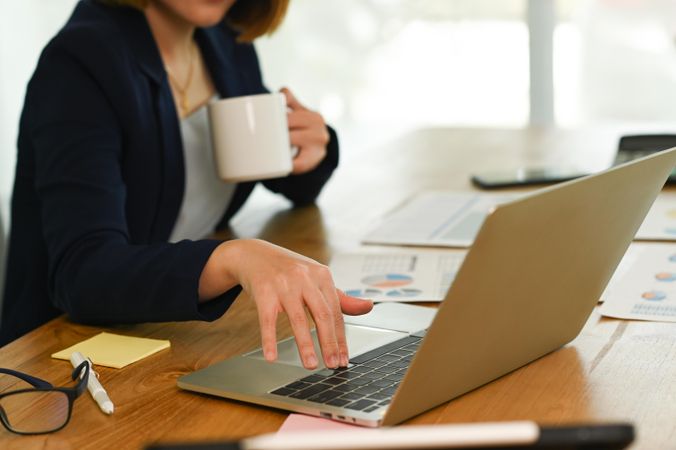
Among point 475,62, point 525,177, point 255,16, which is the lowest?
point 475,62

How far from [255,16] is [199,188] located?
0.32 metres

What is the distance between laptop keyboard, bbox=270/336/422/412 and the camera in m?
0.74

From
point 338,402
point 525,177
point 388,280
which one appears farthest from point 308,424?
point 525,177

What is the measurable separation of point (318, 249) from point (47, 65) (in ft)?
1.38

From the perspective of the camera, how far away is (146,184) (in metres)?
1.34

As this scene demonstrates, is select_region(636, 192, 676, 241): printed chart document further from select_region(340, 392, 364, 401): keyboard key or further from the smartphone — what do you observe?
select_region(340, 392, 364, 401): keyboard key

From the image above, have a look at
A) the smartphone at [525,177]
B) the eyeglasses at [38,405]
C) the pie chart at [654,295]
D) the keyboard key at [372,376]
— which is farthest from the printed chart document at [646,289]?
the eyeglasses at [38,405]

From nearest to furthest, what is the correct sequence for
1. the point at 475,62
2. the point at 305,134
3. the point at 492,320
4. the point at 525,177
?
the point at 492,320 → the point at 305,134 → the point at 525,177 → the point at 475,62

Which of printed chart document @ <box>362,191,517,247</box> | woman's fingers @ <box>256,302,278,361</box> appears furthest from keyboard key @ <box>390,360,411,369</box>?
printed chart document @ <box>362,191,517,247</box>

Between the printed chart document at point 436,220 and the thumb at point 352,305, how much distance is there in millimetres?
438

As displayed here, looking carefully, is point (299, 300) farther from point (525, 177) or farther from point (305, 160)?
point (525, 177)

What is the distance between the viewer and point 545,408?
2.44 ft

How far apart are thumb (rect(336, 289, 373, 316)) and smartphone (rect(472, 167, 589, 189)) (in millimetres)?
769

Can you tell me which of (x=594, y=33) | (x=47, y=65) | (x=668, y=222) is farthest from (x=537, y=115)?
(x=47, y=65)
